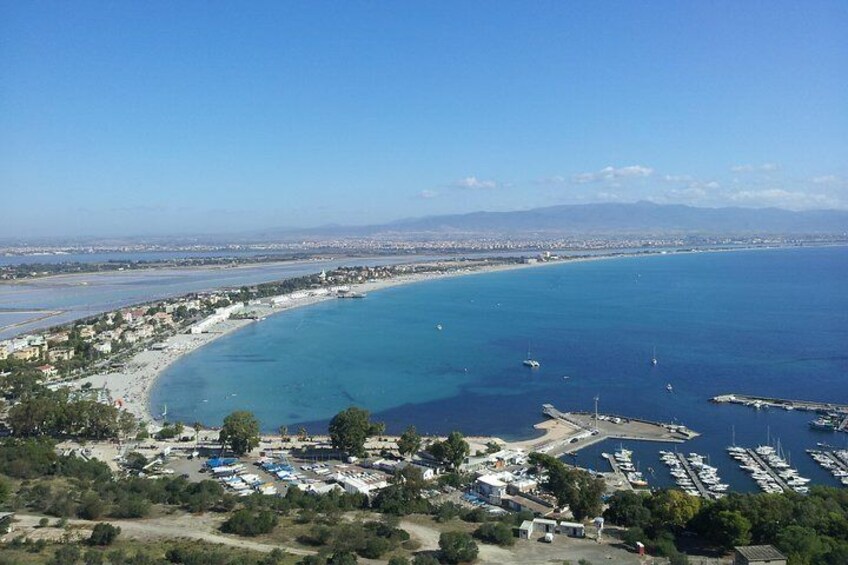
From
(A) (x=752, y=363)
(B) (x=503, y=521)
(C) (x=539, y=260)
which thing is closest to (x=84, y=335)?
(B) (x=503, y=521)

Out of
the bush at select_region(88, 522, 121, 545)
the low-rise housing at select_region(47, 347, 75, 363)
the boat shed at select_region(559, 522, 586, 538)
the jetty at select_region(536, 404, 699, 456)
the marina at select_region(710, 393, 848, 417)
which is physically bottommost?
the jetty at select_region(536, 404, 699, 456)

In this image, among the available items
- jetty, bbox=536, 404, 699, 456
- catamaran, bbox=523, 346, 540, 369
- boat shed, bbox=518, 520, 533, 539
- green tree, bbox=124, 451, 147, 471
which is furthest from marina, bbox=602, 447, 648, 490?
green tree, bbox=124, 451, 147, 471

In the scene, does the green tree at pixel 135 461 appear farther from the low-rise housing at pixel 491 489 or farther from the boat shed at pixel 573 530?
the boat shed at pixel 573 530

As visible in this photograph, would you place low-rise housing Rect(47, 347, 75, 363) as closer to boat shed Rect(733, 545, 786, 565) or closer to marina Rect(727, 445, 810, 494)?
marina Rect(727, 445, 810, 494)

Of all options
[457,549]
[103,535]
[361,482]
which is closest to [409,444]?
[361,482]

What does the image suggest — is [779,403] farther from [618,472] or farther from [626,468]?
[618,472]

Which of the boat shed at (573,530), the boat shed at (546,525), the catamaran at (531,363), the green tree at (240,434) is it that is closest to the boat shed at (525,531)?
the boat shed at (546,525)
